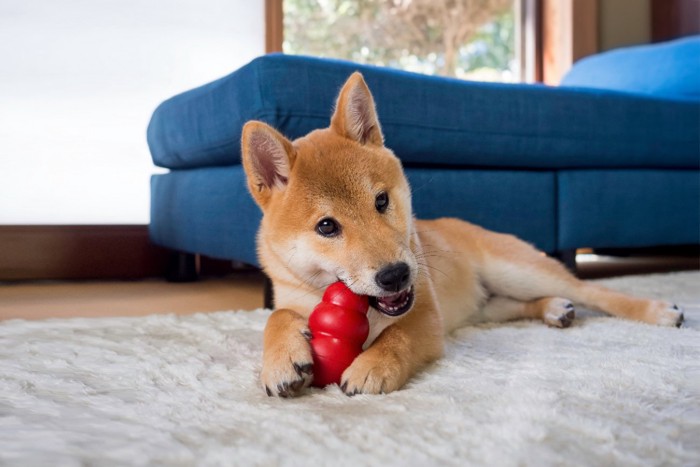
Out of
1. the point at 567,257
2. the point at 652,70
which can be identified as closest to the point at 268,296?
the point at 567,257

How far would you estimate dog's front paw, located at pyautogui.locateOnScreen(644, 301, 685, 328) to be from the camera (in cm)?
172

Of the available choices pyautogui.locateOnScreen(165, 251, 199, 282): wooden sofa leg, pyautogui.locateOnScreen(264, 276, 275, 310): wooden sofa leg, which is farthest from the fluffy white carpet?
pyautogui.locateOnScreen(165, 251, 199, 282): wooden sofa leg

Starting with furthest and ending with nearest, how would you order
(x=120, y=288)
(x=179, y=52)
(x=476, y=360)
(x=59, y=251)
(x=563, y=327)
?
(x=179, y=52), (x=59, y=251), (x=120, y=288), (x=563, y=327), (x=476, y=360)

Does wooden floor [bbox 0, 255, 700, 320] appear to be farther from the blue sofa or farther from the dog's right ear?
the dog's right ear

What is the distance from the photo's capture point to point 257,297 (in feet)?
8.89

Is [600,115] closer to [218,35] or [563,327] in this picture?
[563,327]

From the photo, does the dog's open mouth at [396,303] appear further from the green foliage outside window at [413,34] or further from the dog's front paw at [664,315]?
the green foliage outside window at [413,34]

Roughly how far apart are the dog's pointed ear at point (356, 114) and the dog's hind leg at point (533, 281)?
613 mm

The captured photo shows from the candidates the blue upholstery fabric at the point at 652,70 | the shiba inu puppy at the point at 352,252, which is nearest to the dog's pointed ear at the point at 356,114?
the shiba inu puppy at the point at 352,252

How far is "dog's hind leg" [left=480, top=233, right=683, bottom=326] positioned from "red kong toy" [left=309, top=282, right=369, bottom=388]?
2.69 feet

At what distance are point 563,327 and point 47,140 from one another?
8.77 ft

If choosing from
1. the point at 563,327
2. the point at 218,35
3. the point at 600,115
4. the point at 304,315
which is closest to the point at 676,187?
the point at 600,115

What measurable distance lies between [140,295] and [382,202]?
69.1 inches

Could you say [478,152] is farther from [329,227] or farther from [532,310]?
[329,227]
